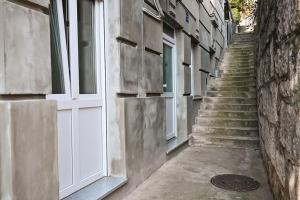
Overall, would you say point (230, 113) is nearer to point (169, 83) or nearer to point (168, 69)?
point (169, 83)

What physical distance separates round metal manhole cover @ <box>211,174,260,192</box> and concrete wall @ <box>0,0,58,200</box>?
2.63 m

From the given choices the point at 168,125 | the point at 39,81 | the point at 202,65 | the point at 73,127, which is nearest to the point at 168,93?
the point at 168,125

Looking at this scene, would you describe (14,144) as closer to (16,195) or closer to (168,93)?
(16,195)

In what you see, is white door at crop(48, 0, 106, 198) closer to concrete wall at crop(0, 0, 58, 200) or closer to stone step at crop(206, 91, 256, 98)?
concrete wall at crop(0, 0, 58, 200)

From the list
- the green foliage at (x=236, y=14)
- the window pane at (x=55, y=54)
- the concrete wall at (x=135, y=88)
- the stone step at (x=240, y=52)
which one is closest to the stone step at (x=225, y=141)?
the concrete wall at (x=135, y=88)

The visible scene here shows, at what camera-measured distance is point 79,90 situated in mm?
3688

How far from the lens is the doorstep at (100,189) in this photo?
3.37m

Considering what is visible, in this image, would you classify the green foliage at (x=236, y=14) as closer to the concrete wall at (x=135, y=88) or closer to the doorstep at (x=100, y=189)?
the concrete wall at (x=135, y=88)

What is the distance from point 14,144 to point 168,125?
457cm

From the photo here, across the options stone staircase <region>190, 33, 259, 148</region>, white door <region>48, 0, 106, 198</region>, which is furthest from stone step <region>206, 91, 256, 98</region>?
white door <region>48, 0, 106, 198</region>

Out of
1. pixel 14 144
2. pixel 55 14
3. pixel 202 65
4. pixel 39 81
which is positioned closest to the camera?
pixel 14 144

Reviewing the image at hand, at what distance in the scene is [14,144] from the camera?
7.54 feet

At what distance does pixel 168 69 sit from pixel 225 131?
2261mm

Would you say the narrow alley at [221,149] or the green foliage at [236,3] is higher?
the green foliage at [236,3]
